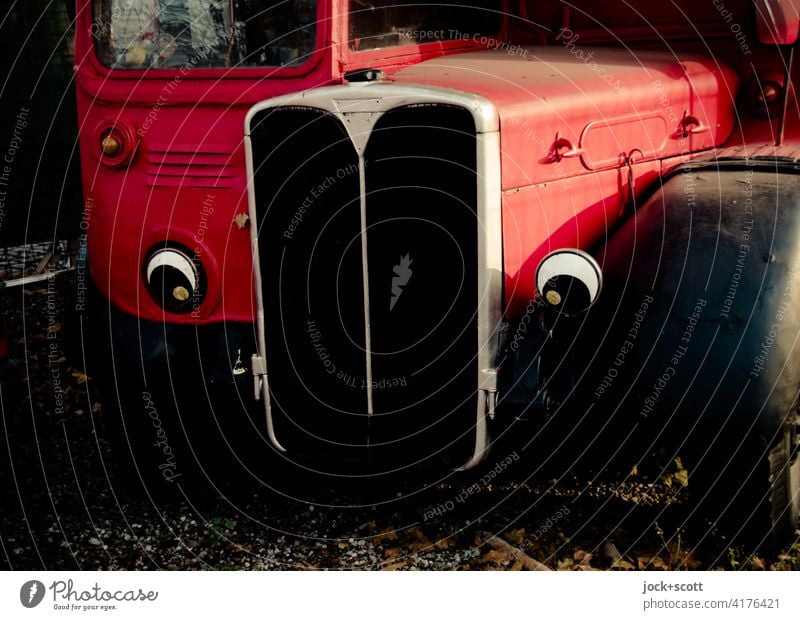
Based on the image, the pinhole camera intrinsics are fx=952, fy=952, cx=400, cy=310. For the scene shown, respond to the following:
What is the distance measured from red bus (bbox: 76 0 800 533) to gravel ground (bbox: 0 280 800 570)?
0.24m

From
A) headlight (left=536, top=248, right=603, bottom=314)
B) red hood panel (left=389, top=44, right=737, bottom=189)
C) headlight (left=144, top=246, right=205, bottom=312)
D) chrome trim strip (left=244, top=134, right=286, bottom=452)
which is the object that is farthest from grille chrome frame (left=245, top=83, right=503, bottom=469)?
headlight (left=144, top=246, right=205, bottom=312)

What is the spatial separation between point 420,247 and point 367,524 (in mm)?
1488

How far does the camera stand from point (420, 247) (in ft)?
12.4

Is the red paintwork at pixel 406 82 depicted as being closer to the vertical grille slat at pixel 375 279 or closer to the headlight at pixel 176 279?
the headlight at pixel 176 279

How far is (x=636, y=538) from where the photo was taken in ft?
14.0

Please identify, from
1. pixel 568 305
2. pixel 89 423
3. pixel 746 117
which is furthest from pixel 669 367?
pixel 89 423

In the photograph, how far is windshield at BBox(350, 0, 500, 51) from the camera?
157 inches

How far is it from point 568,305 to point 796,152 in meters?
1.61

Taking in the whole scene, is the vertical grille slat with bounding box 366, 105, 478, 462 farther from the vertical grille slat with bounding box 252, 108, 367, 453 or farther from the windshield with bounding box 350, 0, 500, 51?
the windshield with bounding box 350, 0, 500, 51

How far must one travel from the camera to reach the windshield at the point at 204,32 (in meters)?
3.92

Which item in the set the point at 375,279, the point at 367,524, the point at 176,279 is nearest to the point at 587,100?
the point at 375,279

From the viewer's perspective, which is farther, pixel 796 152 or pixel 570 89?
pixel 796 152

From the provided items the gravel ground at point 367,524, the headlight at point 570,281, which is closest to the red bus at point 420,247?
the headlight at point 570,281

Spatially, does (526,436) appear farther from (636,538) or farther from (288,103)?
(288,103)
